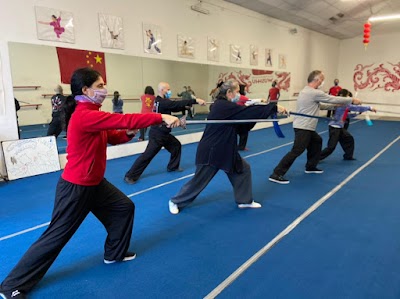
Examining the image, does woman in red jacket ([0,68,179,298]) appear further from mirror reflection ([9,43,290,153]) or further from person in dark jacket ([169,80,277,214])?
mirror reflection ([9,43,290,153])

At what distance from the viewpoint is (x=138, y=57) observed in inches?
241

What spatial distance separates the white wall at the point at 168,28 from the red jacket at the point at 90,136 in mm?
3349

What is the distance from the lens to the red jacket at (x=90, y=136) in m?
1.79

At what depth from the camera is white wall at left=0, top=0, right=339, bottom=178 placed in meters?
4.46

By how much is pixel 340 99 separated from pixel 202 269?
114 inches

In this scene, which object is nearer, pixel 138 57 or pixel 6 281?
pixel 6 281

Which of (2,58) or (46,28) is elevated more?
(46,28)

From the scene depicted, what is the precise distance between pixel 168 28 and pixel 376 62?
11286 millimetres

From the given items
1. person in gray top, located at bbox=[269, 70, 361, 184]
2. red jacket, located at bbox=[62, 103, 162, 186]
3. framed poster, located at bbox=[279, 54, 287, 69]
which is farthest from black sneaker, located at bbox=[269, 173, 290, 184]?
framed poster, located at bbox=[279, 54, 287, 69]

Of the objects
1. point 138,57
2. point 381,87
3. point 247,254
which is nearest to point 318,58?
point 381,87

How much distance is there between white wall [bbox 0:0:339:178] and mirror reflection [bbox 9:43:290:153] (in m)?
0.14

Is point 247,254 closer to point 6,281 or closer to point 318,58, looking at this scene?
point 6,281

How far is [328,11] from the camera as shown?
10188mm

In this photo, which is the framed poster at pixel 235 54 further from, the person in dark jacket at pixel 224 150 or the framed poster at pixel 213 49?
the person in dark jacket at pixel 224 150
